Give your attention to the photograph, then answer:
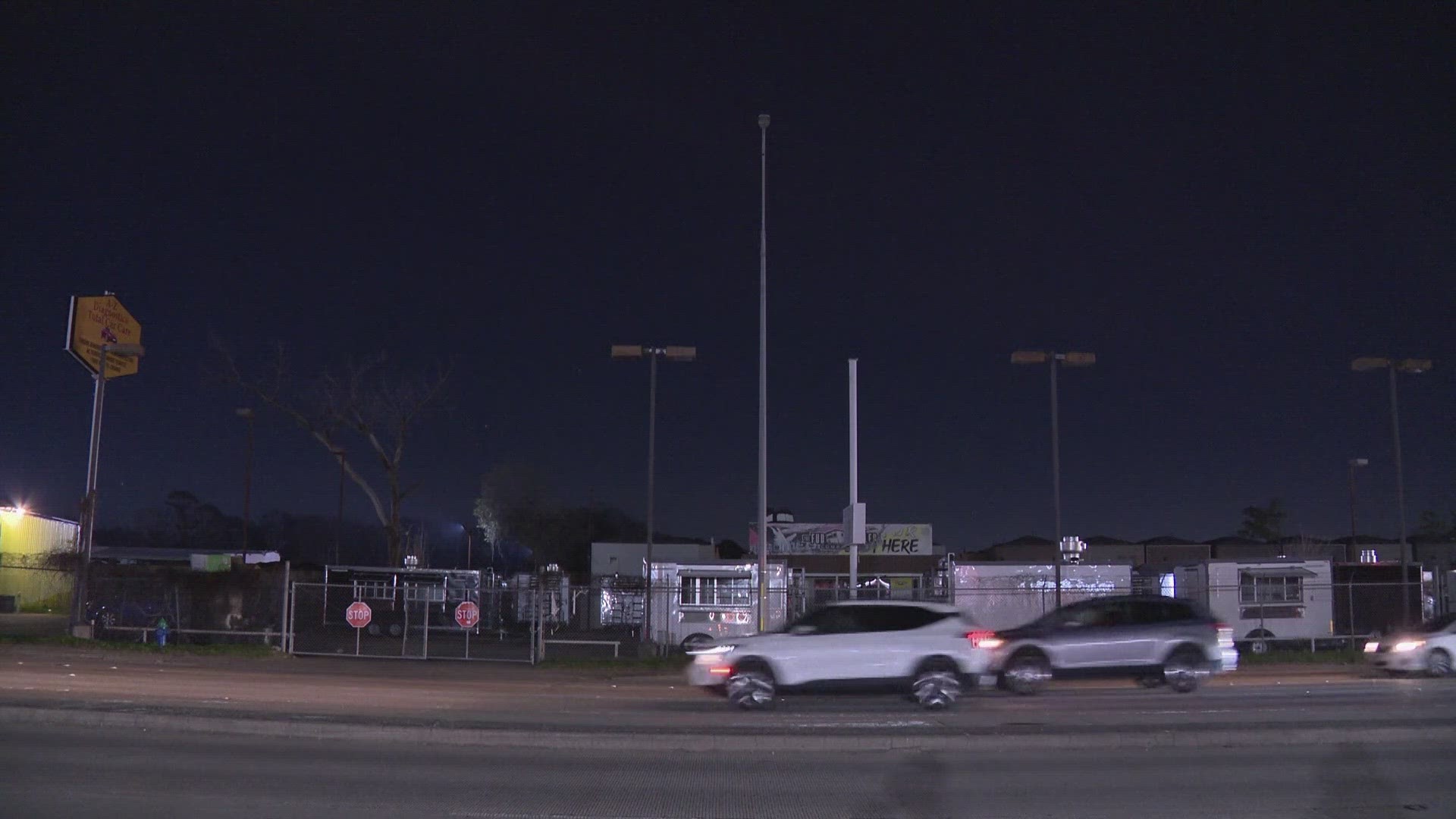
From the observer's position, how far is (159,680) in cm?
2195

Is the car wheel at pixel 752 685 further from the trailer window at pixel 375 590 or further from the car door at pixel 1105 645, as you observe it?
the trailer window at pixel 375 590

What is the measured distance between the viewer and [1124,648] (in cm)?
2131

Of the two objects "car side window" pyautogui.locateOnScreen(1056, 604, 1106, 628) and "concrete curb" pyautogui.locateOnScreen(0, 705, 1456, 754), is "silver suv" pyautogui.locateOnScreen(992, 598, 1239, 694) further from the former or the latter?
"concrete curb" pyautogui.locateOnScreen(0, 705, 1456, 754)

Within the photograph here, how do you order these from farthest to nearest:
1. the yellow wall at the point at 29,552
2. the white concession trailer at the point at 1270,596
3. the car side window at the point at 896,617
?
1. the yellow wall at the point at 29,552
2. the white concession trailer at the point at 1270,596
3. the car side window at the point at 896,617

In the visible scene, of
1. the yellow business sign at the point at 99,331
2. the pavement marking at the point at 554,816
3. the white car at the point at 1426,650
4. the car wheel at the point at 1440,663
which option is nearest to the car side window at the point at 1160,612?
the white car at the point at 1426,650

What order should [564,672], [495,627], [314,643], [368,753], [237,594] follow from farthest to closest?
[495,627] < [237,594] < [314,643] < [564,672] < [368,753]

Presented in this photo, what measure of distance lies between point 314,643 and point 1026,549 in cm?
3544

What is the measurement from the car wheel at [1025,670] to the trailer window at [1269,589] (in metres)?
16.0

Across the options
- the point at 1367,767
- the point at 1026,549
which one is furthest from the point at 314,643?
the point at 1026,549

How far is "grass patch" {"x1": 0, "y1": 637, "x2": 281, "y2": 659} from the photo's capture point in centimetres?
2905

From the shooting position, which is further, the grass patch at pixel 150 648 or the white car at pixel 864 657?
the grass patch at pixel 150 648

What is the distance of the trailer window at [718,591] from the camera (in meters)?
34.2

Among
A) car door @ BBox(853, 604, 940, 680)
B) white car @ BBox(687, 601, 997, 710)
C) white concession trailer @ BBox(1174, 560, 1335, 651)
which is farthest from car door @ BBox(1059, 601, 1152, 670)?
white concession trailer @ BBox(1174, 560, 1335, 651)

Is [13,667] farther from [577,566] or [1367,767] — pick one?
[577,566]
